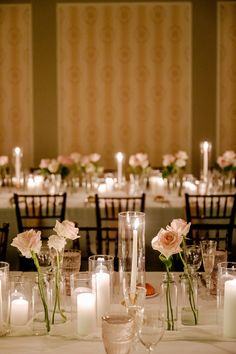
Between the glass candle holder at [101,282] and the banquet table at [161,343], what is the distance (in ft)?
0.46

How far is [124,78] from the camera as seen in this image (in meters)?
7.56

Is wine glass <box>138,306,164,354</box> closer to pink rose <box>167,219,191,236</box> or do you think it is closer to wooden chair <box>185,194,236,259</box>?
pink rose <box>167,219,191,236</box>

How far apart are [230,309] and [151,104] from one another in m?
5.67

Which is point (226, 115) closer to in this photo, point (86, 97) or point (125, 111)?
point (125, 111)

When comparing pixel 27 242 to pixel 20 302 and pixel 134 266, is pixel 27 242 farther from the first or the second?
pixel 134 266

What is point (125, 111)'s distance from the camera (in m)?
7.61

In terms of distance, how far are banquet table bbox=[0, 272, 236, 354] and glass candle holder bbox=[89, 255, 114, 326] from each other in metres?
0.14

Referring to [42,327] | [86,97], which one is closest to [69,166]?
[86,97]

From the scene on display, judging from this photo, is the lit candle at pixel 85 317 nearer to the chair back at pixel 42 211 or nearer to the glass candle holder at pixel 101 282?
the glass candle holder at pixel 101 282

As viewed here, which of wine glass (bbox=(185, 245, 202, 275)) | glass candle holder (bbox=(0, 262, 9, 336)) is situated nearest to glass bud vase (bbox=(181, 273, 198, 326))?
wine glass (bbox=(185, 245, 202, 275))

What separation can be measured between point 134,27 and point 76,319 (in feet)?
19.1

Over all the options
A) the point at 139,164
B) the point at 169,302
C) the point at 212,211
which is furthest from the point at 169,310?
the point at 139,164

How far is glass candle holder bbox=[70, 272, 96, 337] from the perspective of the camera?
206 cm

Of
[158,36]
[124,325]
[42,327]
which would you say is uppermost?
[158,36]
